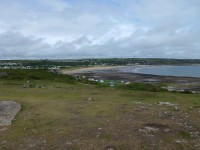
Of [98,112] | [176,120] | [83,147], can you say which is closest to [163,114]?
[176,120]

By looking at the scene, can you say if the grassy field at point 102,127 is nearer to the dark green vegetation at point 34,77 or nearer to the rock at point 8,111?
the rock at point 8,111

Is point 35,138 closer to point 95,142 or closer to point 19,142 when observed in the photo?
point 19,142

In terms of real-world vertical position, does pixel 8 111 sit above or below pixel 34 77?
above

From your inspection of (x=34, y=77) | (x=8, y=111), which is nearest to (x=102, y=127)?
(x=8, y=111)

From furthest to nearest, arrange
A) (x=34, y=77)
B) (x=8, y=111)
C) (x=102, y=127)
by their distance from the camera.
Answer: (x=34, y=77)
(x=8, y=111)
(x=102, y=127)

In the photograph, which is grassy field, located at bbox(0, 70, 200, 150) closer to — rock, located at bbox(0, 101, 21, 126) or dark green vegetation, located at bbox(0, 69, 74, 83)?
rock, located at bbox(0, 101, 21, 126)

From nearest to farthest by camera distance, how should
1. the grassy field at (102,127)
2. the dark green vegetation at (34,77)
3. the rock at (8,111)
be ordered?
the grassy field at (102,127)
the rock at (8,111)
the dark green vegetation at (34,77)

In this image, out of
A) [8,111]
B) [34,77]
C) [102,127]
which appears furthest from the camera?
[34,77]

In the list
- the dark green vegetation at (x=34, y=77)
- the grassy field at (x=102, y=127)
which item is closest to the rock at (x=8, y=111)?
the grassy field at (x=102, y=127)

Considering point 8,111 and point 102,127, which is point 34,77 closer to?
point 8,111
